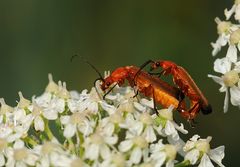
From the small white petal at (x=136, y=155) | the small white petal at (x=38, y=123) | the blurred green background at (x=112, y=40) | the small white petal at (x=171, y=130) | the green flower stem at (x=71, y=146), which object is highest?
A: the blurred green background at (x=112, y=40)

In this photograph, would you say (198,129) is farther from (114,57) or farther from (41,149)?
(41,149)

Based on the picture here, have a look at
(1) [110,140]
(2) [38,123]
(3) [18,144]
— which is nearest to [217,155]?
(1) [110,140]

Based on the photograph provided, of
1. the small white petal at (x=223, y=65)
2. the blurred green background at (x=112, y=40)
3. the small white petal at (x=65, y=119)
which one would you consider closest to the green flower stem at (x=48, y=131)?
the small white petal at (x=65, y=119)

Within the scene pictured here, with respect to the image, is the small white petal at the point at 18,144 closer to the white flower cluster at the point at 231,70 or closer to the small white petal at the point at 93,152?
the small white petal at the point at 93,152

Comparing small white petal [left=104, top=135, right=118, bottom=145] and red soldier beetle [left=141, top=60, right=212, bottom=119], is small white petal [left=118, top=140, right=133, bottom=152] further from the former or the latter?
red soldier beetle [left=141, top=60, right=212, bottom=119]

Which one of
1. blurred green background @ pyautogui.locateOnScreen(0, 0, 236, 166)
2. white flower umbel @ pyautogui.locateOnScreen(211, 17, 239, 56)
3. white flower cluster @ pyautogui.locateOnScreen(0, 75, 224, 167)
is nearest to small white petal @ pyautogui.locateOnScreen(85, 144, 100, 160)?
white flower cluster @ pyautogui.locateOnScreen(0, 75, 224, 167)

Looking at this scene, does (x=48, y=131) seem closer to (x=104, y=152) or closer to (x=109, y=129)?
(x=109, y=129)
